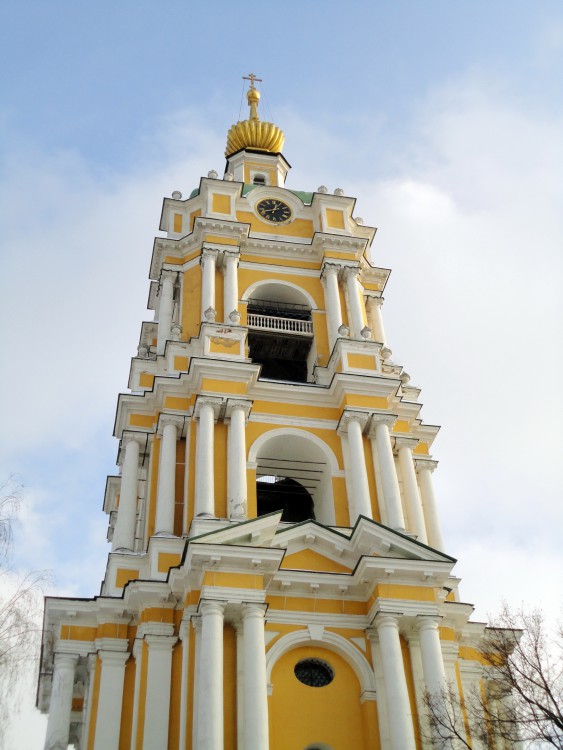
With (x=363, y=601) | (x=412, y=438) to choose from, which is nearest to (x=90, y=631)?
(x=363, y=601)

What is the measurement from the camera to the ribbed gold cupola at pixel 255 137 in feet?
125

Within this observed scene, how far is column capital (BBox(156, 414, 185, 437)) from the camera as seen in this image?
24.9m

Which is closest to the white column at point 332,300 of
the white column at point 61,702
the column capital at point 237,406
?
the column capital at point 237,406

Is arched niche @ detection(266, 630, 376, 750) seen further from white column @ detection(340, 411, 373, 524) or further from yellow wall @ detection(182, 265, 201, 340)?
yellow wall @ detection(182, 265, 201, 340)

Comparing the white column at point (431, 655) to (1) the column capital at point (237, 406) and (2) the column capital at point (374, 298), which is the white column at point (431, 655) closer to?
(1) the column capital at point (237, 406)

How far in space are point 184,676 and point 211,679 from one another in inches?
62.7

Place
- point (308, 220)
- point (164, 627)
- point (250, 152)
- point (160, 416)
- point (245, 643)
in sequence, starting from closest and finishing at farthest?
point (245, 643), point (164, 627), point (160, 416), point (308, 220), point (250, 152)

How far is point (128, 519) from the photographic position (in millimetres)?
24016

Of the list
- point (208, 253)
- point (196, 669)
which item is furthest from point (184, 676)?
point (208, 253)

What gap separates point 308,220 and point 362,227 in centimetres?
230

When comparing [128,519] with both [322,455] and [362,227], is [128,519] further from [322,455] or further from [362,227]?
[362,227]

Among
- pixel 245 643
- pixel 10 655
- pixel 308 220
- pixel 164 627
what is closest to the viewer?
pixel 10 655

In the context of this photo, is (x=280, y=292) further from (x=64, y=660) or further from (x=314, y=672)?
(x=64, y=660)

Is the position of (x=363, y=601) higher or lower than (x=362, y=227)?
lower
